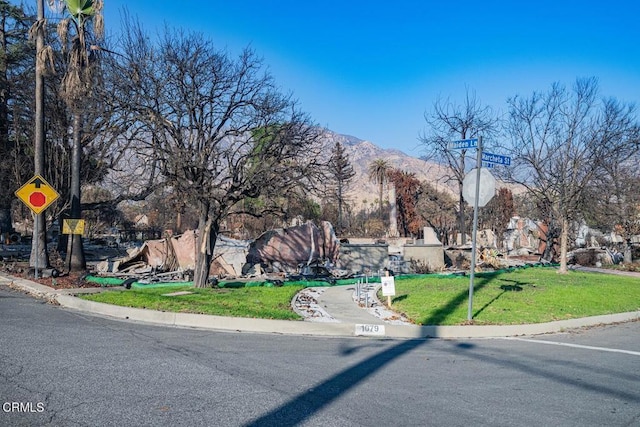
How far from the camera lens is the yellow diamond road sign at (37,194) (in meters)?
17.0

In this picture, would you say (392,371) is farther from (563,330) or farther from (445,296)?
(445,296)

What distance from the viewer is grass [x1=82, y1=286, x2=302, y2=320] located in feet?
36.4

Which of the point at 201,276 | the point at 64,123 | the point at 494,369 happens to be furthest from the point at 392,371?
the point at 64,123

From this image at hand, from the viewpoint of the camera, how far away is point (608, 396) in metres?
6.07

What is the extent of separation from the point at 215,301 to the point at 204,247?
3328mm

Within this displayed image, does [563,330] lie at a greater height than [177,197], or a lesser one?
lesser

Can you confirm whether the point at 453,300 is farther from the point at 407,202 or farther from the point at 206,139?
the point at 407,202

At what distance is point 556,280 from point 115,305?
1403 cm

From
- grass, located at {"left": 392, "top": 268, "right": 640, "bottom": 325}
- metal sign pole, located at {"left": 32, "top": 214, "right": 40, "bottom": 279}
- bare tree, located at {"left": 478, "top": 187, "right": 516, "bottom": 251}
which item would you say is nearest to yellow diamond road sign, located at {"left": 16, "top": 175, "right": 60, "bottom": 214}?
metal sign pole, located at {"left": 32, "top": 214, "right": 40, "bottom": 279}

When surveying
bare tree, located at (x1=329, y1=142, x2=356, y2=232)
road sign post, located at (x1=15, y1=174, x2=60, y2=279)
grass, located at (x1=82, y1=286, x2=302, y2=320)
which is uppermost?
bare tree, located at (x1=329, y1=142, x2=356, y2=232)

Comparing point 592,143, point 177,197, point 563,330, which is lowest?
point 563,330

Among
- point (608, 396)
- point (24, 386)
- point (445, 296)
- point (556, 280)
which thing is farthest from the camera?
point (556, 280)

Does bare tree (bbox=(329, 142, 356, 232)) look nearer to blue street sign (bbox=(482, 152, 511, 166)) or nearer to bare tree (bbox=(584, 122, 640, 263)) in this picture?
blue street sign (bbox=(482, 152, 511, 166))

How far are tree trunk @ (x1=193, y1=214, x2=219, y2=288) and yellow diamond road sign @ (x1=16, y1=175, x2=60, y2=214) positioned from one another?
5.85 meters
